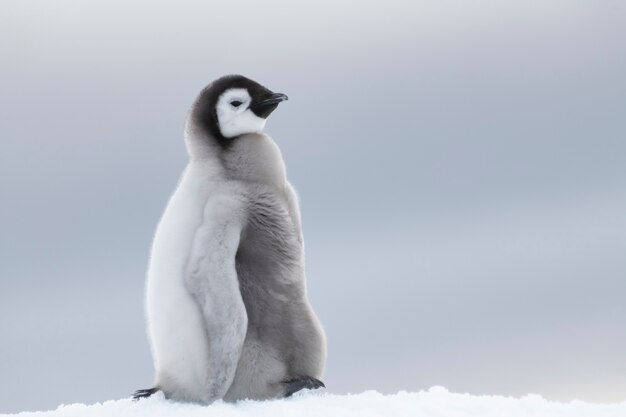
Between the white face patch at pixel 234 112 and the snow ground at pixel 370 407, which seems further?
the white face patch at pixel 234 112

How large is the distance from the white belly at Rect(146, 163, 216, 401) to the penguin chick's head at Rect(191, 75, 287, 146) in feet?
0.84

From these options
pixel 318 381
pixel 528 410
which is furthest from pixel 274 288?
pixel 528 410

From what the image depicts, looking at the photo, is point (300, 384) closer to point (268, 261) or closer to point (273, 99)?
point (268, 261)

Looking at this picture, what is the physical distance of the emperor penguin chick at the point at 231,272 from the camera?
4.52 meters

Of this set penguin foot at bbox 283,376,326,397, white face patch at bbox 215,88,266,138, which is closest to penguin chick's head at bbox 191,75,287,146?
white face patch at bbox 215,88,266,138

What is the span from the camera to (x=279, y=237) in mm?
4746

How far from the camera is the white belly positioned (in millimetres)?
4574

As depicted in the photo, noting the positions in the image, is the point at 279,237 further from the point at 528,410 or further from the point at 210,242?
the point at 528,410

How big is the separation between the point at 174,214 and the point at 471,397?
150 cm

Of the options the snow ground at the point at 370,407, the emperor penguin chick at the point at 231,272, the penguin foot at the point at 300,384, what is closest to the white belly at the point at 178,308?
the emperor penguin chick at the point at 231,272

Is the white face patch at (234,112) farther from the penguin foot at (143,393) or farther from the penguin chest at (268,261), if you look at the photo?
the penguin foot at (143,393)

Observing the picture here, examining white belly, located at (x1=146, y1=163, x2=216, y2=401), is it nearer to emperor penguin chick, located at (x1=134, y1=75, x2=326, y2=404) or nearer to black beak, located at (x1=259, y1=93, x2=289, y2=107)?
emperor penguin chick, located at (x1=134, y1=75, x2=326, y2=404)

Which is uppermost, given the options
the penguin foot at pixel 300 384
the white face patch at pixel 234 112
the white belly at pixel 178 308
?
the white face patch at pixel 234 112

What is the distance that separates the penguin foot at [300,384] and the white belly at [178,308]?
368 mm
